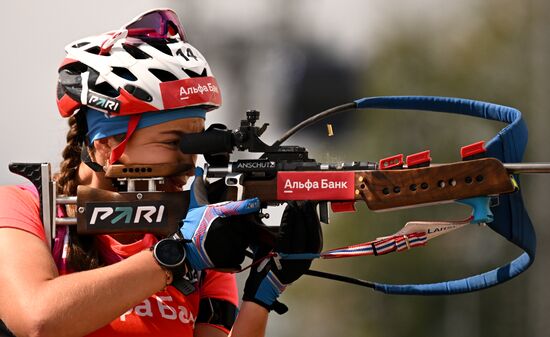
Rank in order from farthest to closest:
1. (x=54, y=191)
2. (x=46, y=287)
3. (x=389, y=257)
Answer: (x=389, y=257) < (x=54, y=191) < (x=46, y=287)

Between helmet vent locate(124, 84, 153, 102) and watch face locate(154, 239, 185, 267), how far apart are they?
0.51m

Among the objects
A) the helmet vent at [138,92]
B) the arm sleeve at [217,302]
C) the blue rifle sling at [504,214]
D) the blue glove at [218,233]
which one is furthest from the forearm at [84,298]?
the blue rifle sling at [504,214]

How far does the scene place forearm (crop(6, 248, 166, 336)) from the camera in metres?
4.20

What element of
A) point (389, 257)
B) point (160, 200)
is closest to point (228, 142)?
point (160, 200)

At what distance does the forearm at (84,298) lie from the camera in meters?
4.20

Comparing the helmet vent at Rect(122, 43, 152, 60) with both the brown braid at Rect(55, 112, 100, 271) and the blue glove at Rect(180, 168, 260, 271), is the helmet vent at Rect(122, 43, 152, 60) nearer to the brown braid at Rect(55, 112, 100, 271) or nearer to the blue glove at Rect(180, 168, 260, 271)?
the brown braid at Rect(55, 112, 100, 271)

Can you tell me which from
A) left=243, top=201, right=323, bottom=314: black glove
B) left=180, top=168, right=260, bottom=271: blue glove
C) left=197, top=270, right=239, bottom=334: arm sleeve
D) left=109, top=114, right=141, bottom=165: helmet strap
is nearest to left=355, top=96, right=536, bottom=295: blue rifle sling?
left=243, top=201, right=323, bottom=314: black glove

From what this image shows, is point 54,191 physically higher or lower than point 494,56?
higher

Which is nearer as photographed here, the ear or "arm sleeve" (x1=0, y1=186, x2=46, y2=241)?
"arm sleeve" (x1=0, y1=186, x2=46, y2=241)

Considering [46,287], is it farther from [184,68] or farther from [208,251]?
[184,68]

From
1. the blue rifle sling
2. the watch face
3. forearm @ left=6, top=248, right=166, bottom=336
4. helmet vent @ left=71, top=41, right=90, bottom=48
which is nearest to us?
forearm @ left=6, top=248, right=166, bottom=336

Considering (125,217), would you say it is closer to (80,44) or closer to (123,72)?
(123,72)

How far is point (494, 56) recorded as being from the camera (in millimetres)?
9633

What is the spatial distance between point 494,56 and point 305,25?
1382mm
